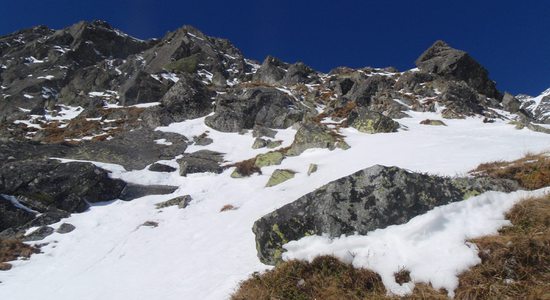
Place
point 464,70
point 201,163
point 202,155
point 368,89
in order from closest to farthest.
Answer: point 201,163 → point 202,155 → point 368,89 → point 464,70

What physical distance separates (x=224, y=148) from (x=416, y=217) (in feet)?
79.1

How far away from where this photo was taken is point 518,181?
9.38m

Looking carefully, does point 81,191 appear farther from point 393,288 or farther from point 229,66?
point 229,66

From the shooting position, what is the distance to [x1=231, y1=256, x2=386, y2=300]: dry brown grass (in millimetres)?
7113

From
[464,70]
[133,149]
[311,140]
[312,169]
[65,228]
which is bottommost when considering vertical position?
[65,228]

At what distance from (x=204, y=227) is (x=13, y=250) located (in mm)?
8695

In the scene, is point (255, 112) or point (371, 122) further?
point (255, 112)

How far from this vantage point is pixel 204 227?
16391 millimetres

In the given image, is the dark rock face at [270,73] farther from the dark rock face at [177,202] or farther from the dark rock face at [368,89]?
the dark rock face at [177,202]

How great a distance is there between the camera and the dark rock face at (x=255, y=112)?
36562 millimetres

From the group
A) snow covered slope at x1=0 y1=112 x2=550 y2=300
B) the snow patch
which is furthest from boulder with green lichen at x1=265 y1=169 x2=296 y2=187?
the snow patch

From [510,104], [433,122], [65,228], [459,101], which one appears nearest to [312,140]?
[433,122]

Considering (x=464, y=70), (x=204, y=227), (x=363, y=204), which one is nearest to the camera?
(x=363, y=204)

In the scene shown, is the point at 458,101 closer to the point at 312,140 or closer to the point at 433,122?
the point at 433,122
